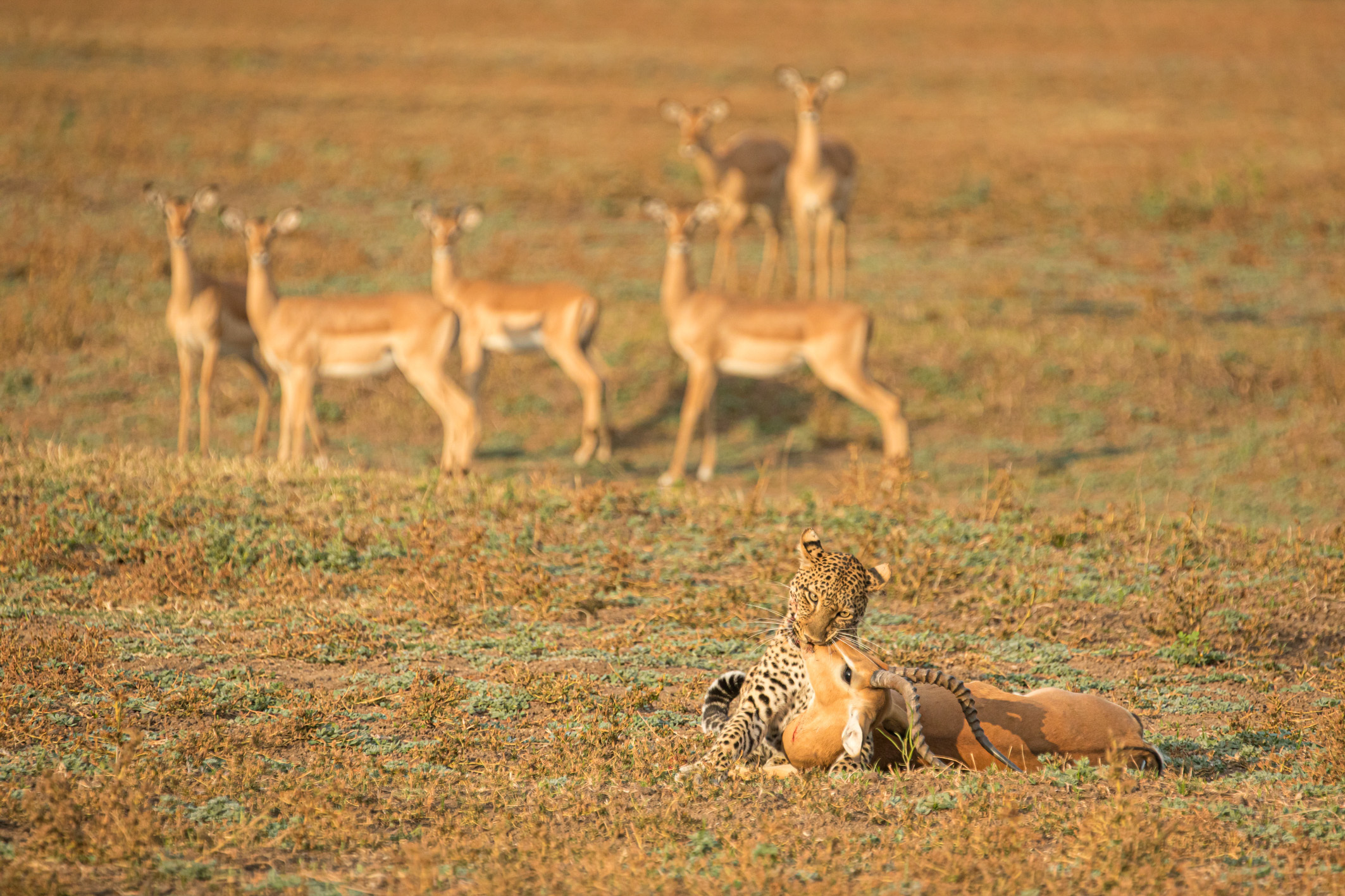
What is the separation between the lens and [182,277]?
12391 millimetres

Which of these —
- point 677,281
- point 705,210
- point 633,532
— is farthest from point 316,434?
point 633,532

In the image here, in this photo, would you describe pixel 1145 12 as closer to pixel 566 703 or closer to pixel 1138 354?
pixel 1138 354

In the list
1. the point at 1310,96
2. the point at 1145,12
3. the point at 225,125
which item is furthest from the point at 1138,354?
the point at 1145,12

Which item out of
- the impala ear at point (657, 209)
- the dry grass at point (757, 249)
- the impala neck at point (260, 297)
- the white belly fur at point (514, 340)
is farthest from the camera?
the impala ear at point (657, 209)

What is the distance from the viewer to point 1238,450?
39.8 ft

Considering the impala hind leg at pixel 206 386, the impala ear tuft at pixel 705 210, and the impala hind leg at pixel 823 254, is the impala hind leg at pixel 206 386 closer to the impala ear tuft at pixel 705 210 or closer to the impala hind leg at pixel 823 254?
the impala ear tuft at pixel 705 210

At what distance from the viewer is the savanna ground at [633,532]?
4.70 metres

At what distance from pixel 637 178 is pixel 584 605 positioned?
52.9 feet

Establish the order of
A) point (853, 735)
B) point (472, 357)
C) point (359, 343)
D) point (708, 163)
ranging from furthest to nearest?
point (708, 163)
point (472, 357)
point (359, 343)
point (853, 735)

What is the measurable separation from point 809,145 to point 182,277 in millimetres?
7368

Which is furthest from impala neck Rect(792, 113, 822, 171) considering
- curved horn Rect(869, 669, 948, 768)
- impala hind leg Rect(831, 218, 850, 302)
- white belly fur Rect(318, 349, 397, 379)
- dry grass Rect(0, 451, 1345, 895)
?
curved horn Rect(869, 669, 948, 768)

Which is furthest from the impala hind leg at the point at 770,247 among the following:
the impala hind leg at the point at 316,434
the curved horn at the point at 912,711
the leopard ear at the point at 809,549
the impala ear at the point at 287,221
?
the curved horn at the point at 912,711

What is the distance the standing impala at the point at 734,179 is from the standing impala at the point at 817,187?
420 millimetres

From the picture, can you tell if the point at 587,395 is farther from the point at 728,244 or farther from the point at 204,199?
the point at 728,244
